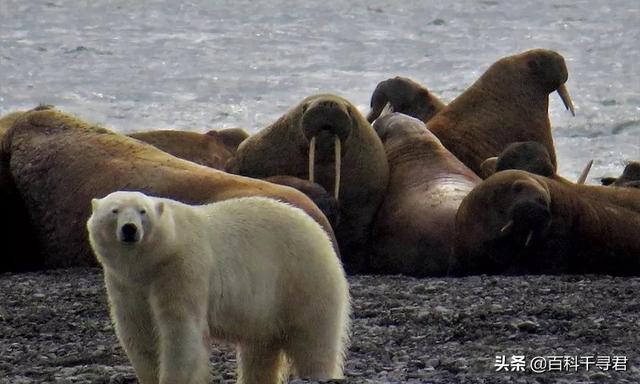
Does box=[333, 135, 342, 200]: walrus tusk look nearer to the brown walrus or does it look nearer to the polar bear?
the brown walrus

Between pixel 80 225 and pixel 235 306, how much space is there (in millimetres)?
3293

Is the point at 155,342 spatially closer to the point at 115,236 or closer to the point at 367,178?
the point at 115,236

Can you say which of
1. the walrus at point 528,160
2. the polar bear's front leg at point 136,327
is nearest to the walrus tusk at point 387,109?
the walrus at point 528,160

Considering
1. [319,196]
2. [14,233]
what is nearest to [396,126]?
[319,196]

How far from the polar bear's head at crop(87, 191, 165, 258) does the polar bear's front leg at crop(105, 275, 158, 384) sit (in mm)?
152

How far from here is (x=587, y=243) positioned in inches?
330

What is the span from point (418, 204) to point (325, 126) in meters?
0.75

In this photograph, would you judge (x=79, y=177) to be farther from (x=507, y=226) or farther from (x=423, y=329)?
(x=423, y=329)

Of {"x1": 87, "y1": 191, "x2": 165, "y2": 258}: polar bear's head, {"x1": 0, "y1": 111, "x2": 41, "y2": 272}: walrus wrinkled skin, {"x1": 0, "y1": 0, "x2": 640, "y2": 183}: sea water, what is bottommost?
{"x1": 0, "y1": 0, "x2": 640, "y2": 183}: sea water

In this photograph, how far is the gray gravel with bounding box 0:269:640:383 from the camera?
523 cm

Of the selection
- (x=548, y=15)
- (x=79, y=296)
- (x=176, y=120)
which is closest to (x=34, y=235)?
(x=79, y=296)

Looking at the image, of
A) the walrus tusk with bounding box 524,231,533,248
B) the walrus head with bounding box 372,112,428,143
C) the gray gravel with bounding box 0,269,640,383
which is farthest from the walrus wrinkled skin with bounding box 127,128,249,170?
the walrus tusk with bounding box 524,231,533,248

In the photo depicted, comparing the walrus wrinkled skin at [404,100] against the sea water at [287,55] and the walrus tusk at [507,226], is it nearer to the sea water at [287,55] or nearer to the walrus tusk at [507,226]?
the sea water at [287,55]

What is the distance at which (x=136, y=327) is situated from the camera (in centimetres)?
467
